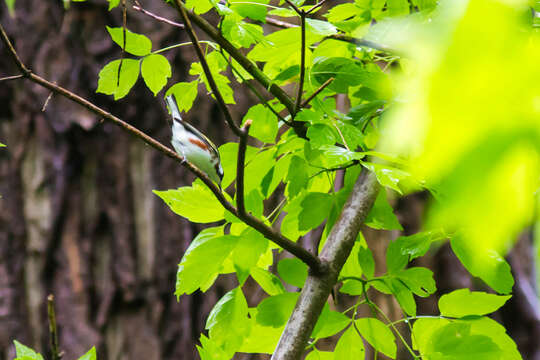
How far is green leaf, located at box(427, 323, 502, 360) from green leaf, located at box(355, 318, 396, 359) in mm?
43

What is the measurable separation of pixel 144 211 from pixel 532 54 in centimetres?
152

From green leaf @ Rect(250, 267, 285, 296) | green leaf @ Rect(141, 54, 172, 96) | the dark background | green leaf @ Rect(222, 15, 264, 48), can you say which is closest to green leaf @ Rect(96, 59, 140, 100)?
green leaf @ Rect(141, 54, 172, 96)

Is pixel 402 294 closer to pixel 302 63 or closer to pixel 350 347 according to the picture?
pixel 350 347

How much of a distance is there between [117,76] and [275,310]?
28 cm

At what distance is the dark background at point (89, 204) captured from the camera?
1.46 metres

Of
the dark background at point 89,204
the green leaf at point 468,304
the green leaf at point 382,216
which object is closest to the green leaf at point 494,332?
the green leaf at point 468,304

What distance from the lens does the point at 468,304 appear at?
1.53ft

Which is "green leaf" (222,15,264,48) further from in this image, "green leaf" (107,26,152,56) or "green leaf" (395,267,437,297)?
"green leaf" (395,267,437,297)

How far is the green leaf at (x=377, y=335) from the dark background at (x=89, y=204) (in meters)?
1.01

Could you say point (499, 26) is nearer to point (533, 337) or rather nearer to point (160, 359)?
point (160, 359)

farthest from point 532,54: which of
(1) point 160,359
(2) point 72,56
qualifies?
(2) point 72,56

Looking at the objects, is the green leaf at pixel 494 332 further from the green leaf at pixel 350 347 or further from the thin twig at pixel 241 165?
the thin twig at pixel 241 165

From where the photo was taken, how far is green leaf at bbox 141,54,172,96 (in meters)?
0.48

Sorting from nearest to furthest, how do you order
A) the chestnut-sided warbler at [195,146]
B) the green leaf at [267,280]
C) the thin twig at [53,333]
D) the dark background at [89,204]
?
the thin twig at [53,333] < the green leaf at [267,280] < the chestnut-sided warbler at [195,146] < the dark background at [89,204]
